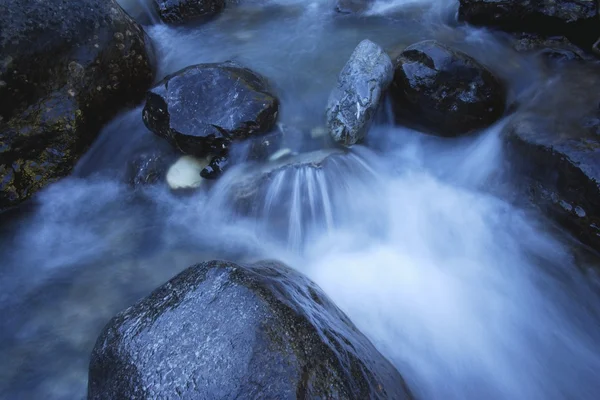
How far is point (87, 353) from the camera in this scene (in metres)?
4.09

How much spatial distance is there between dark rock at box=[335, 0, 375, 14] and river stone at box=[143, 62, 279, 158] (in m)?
3.26

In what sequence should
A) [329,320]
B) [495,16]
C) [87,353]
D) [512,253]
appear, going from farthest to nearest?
[495,16]
[512,253]
[87,353]
[329,320]

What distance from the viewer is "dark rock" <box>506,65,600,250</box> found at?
13.1ft

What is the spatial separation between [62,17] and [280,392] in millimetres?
5711

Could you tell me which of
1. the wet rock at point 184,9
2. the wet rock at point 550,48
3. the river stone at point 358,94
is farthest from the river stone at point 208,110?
the wet rock at point 550,48

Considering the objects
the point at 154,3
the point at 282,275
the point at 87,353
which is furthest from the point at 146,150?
the point at 154,3

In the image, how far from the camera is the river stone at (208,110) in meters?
5.27

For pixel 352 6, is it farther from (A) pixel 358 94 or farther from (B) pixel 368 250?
(B) pixel 368 250

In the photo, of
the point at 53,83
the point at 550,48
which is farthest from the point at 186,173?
the point at 550,48

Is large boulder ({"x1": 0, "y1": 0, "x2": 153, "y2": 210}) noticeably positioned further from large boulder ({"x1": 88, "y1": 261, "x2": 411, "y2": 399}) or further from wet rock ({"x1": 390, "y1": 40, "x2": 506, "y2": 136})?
wet rock ({"x1": 390, "y1": 40, "x2": 506, "y2": 136})

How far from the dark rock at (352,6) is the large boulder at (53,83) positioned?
3.96 metres

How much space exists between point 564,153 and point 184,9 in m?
7.00

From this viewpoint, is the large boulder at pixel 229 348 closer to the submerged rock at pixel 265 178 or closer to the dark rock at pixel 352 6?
the submerged rock at pixel 265 178

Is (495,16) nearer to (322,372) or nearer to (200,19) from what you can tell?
(200,19)
